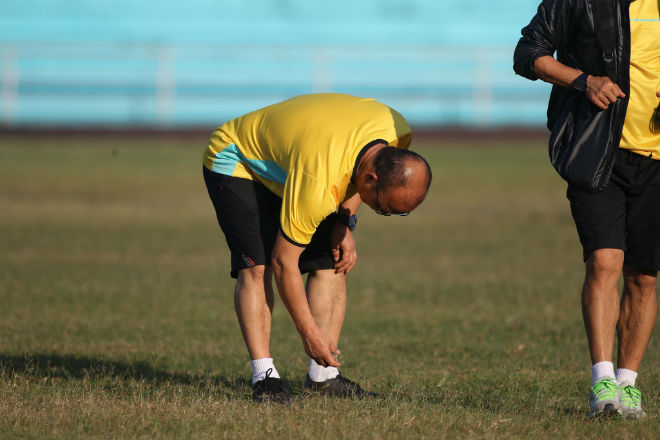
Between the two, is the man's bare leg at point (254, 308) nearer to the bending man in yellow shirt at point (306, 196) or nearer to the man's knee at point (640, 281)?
the bending man in yellow shirt at point (306, 196)

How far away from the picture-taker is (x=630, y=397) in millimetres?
4961

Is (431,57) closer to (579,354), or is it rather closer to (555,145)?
(579,354)

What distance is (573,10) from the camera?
Answer: 492 centimetres

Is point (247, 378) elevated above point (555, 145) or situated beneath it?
situated beneath

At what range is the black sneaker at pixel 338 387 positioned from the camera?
548 cm

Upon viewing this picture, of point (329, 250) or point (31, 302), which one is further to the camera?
point (31, 302)

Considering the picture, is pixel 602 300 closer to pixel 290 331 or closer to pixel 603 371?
pixel 603 371

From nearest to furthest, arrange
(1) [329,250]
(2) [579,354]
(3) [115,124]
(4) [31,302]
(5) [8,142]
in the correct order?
(1) [329,250] < (2) [579,354] < (4) [31,302] < (5) [8,142] < (3) [115,124]

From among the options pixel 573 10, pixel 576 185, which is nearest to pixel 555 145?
pixel 576 185

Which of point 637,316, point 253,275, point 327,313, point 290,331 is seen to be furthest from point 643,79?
point 290,331

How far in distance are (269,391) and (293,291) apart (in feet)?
2.81

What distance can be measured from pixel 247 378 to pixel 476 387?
142 cm

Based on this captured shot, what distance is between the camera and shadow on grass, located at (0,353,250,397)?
19.2 feet

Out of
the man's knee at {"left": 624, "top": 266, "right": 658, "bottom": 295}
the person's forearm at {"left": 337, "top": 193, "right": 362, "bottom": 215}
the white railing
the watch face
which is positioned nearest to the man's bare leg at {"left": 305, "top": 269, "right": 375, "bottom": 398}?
the person's forearm at {"left": 337, "top": 193, "right": 362, "bottom": 215}
